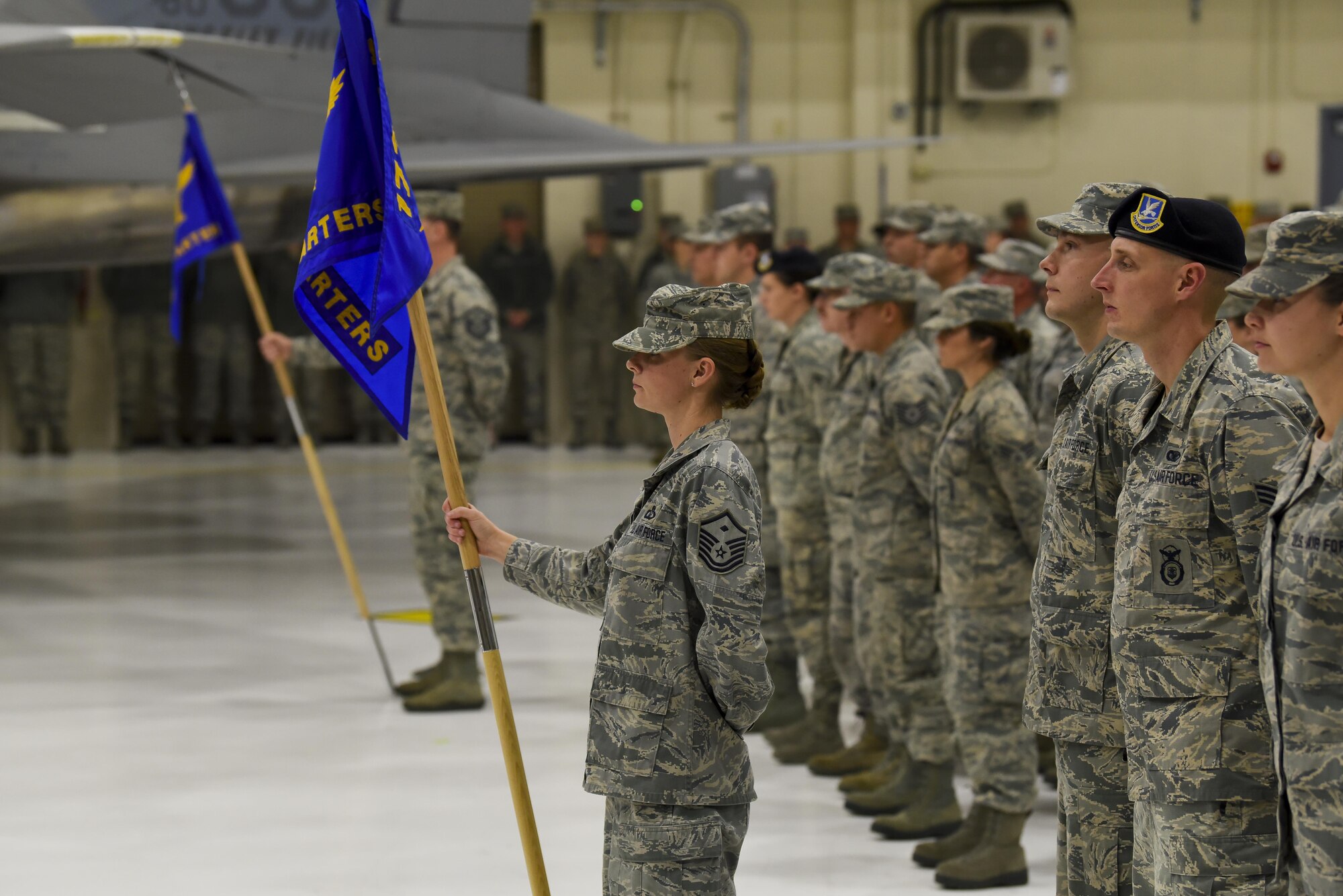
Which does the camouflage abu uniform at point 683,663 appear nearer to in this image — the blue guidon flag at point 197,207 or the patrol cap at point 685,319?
the patrol cap at point 685,319

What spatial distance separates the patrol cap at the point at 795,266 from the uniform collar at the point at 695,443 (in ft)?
9.28

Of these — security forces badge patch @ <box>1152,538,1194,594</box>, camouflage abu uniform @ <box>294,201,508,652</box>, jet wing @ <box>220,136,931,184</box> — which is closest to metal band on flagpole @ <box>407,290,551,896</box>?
security forces badge patch @ <box>1152,538,1194,594</box>

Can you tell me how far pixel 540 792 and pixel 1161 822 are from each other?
2791 millimetres

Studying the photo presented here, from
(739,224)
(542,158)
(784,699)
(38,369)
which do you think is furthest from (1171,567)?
(38,369)

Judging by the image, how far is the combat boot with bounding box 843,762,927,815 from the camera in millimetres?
4559

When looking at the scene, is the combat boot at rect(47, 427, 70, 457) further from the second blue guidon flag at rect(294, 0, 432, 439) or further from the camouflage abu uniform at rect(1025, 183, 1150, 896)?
the camouflage abu uniform at rect(1025, 183, 1150, 896)

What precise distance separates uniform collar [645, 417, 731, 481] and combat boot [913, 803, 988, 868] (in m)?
1.84

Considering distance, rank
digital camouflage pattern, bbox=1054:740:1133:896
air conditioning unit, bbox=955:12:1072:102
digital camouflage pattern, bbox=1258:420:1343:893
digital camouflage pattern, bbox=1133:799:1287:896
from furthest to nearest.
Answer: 1. air conditioning unit, bbox=955:12:1072:102
2. digital camouflage pattern, bbox=1054:740:1133:896
3. digital camouflage pattern, bbox=1133:799:1287:896
4. digital camouflage pattern, bbox=1258:420:1343:893

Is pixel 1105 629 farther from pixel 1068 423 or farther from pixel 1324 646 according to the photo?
pixel 1324 646

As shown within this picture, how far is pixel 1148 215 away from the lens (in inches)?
102

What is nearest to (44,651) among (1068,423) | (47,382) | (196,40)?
(196,40)

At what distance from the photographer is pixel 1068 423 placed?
297cm

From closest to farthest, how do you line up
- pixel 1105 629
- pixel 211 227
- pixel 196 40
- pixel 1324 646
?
pixel 1324 646, pixel 1105 629, pixel 211 227, pixel 196 40

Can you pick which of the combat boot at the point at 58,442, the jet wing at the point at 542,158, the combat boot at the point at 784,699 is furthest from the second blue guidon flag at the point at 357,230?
the combat boot at the point at 58,442
